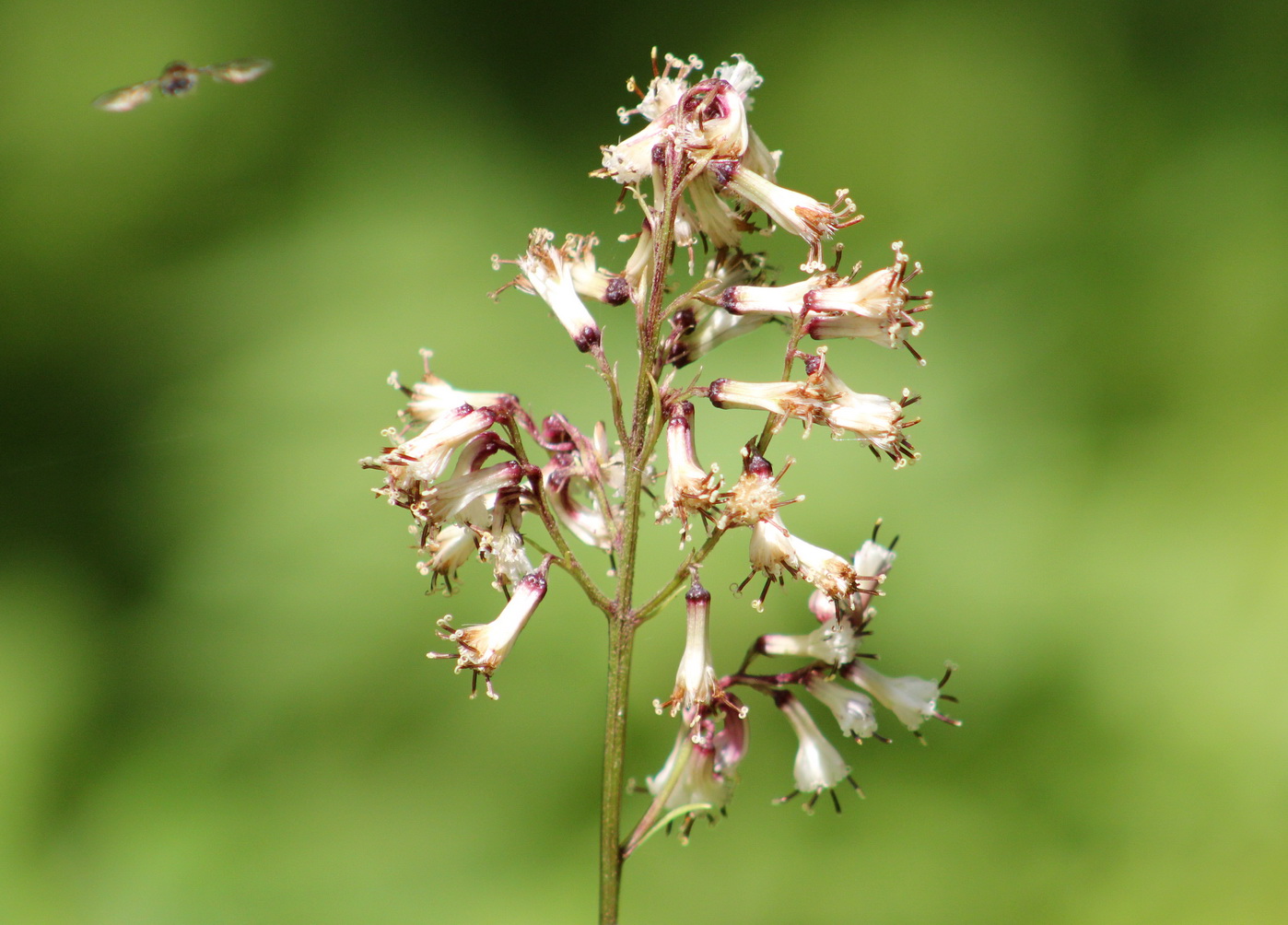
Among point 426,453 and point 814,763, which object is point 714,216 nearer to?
point 426,453

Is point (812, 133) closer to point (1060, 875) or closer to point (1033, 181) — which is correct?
point (1033, 181)

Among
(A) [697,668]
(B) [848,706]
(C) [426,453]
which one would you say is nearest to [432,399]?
(C) [426,453]

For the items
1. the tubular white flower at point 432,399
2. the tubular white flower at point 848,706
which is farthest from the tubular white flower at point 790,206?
the tubular white flower at point 848,706

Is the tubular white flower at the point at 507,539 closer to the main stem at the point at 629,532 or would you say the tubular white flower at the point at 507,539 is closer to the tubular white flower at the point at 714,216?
the main stem at the point at 629,532

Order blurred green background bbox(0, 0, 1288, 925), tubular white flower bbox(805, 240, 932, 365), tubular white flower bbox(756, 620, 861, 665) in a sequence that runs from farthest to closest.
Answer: blurred green background bbox(0, 0, 1288, 925)
tubular white flower bbox(756, 620, 861, 665)
tubular white flower bbox(805, 240, 932, 365)

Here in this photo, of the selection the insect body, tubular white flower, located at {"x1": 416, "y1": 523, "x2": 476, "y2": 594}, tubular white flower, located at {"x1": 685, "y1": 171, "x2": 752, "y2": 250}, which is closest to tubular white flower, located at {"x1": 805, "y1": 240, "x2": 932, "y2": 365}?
tubular white flower, located at {"x1": 685, "y1": 171, "x2": 752, "y2": 250}

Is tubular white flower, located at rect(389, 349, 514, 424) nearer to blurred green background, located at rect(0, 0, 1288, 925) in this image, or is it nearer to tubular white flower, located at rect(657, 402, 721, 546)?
tubular white flower, located at rect(657, 402, 721, 546)

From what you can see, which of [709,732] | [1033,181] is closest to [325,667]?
[709,732]
